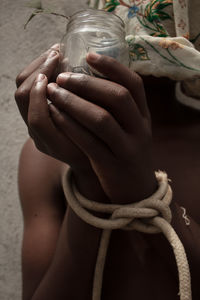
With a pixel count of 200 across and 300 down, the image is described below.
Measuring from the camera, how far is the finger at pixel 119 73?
39cm

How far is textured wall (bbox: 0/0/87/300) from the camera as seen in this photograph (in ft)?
3.01

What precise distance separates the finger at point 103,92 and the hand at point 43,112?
33 mm

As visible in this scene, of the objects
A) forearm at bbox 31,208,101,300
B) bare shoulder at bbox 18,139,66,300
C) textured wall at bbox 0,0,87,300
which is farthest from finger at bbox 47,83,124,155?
textured wall at bbox 0,0,87,300

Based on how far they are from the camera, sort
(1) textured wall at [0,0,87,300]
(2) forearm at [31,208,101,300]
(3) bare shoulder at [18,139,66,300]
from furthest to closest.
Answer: (1) textured wall at [0,0,87,300] → (3) bare shoulder at [18,139,66,300] → (2) forearm at [31,208,101,300]

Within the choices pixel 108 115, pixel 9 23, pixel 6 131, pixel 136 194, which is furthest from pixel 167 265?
pixel 9 23

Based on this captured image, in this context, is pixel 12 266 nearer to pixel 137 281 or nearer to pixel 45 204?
pixel 45 204

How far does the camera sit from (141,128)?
416 millimetres

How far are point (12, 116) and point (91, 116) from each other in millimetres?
641

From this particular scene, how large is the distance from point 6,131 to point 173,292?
2.03 feet

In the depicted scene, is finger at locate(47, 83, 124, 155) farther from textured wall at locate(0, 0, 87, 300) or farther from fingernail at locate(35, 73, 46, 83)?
textured wall at locate(0, 0, 87, 300)

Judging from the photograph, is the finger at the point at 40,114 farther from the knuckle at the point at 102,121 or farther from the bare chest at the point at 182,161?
the bare chest at the point at 182,161

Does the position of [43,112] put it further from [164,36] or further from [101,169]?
[164,36]

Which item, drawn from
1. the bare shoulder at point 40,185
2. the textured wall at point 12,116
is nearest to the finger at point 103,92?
the bare shoulder at point 40,185

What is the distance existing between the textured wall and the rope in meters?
0.52
